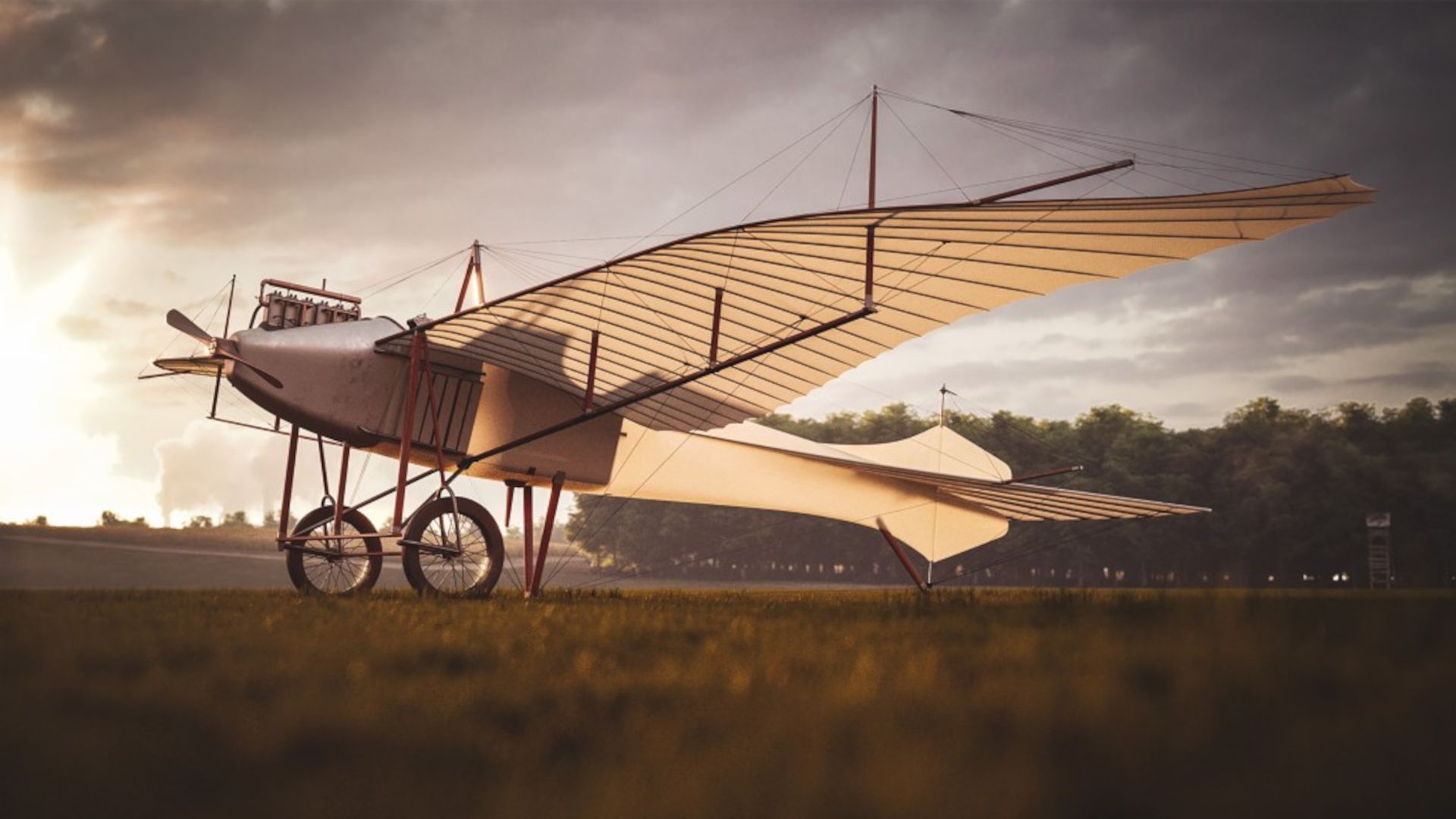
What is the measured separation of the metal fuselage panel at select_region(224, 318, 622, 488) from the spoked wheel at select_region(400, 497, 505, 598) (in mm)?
921

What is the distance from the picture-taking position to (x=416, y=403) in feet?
36.8

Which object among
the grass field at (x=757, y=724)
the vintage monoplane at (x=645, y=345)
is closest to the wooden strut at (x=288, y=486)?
the vintage monoplane at (x=645, y=345)

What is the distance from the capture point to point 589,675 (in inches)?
100

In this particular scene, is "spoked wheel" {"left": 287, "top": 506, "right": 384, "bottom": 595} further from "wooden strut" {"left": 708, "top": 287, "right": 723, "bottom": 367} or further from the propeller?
"wooden strut" {"left": 708, "top": 287, "right": 723, "bottom": 367}

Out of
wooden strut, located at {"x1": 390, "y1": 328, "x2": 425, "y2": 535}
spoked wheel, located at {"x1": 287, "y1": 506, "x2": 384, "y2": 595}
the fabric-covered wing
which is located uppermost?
the fabric-covered wing

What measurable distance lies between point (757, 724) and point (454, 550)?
9.26m

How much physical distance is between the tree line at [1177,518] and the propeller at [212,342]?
43.5m

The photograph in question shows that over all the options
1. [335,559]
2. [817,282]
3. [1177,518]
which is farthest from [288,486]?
[1177,518]

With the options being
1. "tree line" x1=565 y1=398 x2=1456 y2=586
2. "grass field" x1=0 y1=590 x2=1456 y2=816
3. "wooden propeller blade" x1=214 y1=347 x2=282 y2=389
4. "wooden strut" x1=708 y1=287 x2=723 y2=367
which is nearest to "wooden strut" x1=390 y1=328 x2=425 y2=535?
"wooden propeller blade" x1=214 y1=347 x2=282 y2=389

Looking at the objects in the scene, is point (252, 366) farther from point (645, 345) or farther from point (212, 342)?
point (645, 345)

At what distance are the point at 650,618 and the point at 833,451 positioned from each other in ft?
39.1

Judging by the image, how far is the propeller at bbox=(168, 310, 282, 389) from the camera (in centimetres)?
1002

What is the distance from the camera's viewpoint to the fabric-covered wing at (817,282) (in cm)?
708

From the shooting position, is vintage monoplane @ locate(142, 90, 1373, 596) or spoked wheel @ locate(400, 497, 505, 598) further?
spoked wheel @ locate(400, 497, 505, 598)
